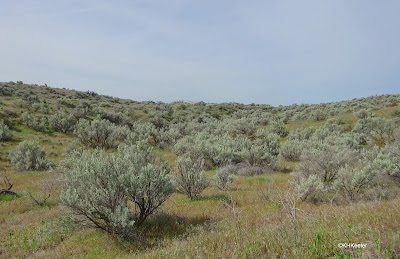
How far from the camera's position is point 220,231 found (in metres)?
6.58

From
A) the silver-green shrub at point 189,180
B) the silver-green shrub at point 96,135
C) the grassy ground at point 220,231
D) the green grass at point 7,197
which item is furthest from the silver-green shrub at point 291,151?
the green grass at point 7,197

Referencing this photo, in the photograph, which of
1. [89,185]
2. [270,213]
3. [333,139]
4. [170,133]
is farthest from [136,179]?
[170,133]

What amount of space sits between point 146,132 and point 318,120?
21324 mm

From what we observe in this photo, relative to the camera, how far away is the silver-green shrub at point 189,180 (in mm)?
11312

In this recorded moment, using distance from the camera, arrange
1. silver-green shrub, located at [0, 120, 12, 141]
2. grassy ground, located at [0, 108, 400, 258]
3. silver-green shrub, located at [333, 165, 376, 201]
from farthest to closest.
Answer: silver-green shrub, located at [0, 120, 12, 141]
silver-green shrub, located at [333, 165, 376, 201]
grassy ground, located at [0, 108, 400, 258]

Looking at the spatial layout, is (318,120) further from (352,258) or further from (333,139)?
(352,258)

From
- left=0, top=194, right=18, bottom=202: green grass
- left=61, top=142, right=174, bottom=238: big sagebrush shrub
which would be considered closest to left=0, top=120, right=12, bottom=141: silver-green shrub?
left=0, top=194, right=18, bottom=202: green grass

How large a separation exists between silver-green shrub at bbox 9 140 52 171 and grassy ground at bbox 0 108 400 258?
687 cm

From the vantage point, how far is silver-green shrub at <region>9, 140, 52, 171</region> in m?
18.9

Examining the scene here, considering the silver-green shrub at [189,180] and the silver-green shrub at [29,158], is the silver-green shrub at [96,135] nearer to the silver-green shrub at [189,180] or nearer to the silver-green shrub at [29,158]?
the silver-green shrub at [29,158]

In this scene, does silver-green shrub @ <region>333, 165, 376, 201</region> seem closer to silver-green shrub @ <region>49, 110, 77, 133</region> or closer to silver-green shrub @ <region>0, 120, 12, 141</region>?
silver-green shrub @ <region>0, 120, 12, 141</region>

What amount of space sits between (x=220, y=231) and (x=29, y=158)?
1746 centimetres

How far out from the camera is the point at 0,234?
8.03m

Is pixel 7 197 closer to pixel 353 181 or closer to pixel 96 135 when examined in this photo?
pixel 353 181
